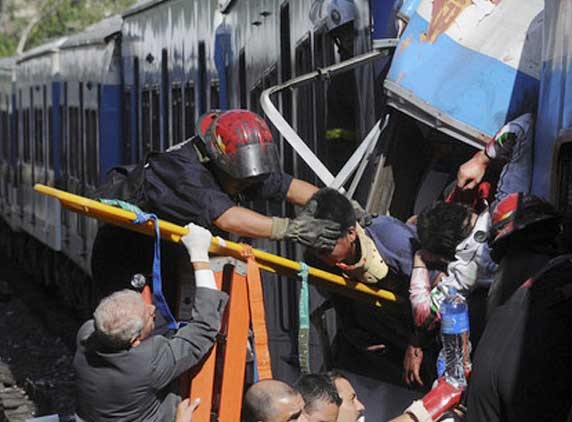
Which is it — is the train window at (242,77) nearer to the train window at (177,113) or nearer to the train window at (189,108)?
the train window at (189,108)

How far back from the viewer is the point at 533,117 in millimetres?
5547

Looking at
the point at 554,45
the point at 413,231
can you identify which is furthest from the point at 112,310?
the point at 554,45

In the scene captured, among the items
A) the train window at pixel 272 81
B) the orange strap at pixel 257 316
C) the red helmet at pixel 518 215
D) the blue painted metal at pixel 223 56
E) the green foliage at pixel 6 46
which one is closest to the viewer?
the red helmet at pixel 518 215

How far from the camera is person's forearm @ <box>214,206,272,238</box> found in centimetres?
586

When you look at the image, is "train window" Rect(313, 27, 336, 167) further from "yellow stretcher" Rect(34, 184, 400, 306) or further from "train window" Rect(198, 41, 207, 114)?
"train window" Rect(198, 41, 207, 114)

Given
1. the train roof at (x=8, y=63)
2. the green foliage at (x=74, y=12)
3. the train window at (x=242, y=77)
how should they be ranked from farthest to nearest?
the green foliage at (x=74, y=12) < the train roof at (x=8, y=63) < the train window at (x=242, y=77)

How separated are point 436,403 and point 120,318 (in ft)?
3.75

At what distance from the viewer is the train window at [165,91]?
12.2m

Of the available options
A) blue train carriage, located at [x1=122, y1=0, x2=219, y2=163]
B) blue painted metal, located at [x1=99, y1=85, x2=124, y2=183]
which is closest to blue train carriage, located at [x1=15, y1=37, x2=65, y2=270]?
blue painted metal, located at [x1=99, y1=85, x2=124, y2=183]

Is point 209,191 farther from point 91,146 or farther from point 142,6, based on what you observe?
point 91,146

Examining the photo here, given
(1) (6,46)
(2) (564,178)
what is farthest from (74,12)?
(2) (564,178)

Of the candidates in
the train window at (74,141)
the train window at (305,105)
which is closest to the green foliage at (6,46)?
the train window at (74,141)

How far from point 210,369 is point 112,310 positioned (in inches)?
24.9

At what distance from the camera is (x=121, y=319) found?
17.4 ft
